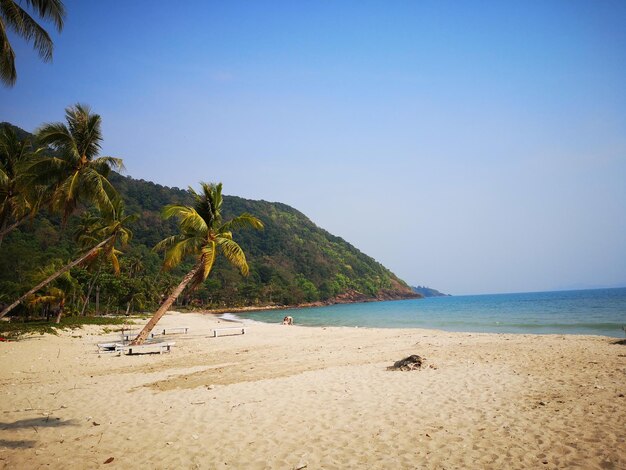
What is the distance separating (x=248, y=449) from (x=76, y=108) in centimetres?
1840

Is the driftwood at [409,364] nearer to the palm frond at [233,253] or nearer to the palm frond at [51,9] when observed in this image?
the palm frond at [233,253]

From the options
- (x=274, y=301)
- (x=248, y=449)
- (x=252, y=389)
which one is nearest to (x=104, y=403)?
(x=252, y=389)

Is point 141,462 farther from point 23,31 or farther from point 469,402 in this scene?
point 23,31

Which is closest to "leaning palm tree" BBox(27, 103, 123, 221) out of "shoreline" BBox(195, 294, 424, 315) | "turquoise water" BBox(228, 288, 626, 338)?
"turquoise water" BBox(228, 288, 626, 338)

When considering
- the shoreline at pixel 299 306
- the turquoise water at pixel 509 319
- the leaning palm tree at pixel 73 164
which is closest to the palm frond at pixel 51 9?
the leaning palm tree at pixel 73 164

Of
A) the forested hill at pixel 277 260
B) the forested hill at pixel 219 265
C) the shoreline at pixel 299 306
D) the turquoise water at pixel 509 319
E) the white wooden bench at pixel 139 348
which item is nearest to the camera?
the white wooden bench at pixel 139 348

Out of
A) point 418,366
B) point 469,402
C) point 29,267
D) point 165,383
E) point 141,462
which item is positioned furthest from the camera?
point 29,267

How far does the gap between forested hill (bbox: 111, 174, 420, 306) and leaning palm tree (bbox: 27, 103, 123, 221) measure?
89.8m

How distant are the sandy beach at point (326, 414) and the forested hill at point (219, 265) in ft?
83.1

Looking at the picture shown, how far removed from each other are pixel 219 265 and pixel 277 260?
30612 millimetres

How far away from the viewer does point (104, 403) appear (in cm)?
779

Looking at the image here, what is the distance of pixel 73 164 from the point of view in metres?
16.6

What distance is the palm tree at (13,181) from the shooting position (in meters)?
15.5

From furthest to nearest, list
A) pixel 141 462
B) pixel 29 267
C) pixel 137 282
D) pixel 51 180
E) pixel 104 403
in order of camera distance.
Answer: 1. pixel 137 282
2. pixel 29 267
3. pixel 51 180
4. pixel 104 403
5. pixel 141 462
